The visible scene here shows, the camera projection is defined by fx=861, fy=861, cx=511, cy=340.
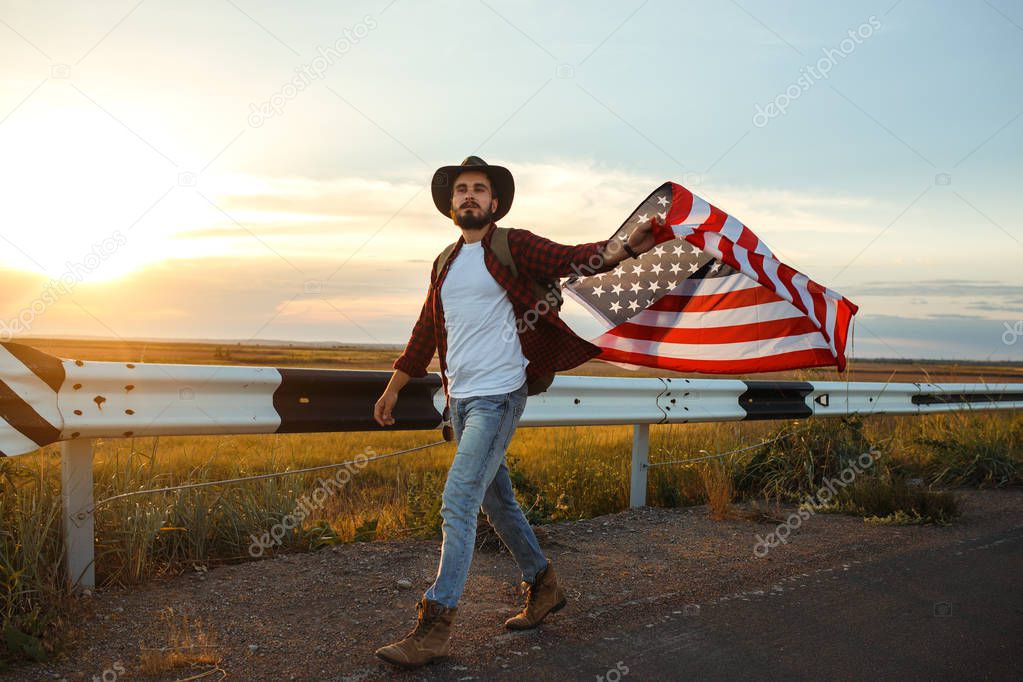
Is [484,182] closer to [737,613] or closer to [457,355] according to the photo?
[457,355]

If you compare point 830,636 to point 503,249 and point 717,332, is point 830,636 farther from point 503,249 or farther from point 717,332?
point 503,249

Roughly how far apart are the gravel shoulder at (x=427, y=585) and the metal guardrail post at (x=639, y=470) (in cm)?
45

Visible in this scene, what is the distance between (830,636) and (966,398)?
7.82 m

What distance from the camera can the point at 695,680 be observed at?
3.51m

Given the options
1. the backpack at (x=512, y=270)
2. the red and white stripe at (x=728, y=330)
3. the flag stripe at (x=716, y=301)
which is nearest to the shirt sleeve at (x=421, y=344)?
the backpack at (x=512, y=270)

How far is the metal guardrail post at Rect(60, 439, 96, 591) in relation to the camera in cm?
421

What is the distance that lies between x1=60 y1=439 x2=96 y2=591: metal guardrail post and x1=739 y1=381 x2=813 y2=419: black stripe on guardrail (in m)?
5.38

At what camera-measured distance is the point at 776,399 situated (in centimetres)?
801

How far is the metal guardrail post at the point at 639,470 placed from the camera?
688 centimetres

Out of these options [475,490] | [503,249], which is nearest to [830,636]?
[475,490]

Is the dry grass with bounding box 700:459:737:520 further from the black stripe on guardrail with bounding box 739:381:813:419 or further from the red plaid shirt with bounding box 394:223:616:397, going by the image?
the red plaid shirt with bounding box 394:223:616:397

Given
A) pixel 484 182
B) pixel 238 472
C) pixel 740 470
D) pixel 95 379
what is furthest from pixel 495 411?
pixel 740 470

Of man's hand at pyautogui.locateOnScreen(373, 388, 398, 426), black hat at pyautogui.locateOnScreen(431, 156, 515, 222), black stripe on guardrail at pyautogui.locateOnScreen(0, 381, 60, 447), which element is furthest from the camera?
man's hand at pyautogui.locateOnScreen(373, 388, 398, 426)

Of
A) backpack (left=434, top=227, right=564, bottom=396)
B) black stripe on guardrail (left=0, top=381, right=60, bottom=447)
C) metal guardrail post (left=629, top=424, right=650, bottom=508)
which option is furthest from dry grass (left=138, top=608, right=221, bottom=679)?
metal guardrail post (left=629, top=424, right=650, bottom=508)
